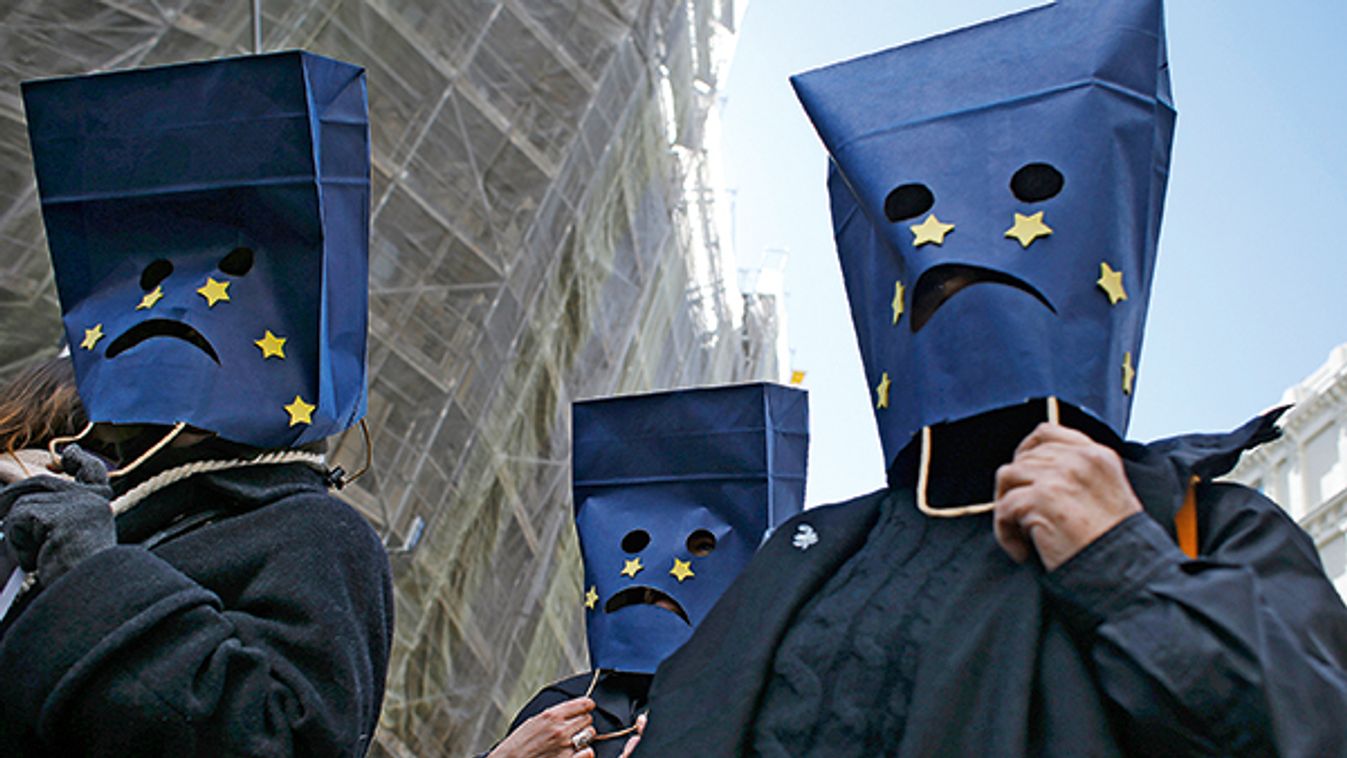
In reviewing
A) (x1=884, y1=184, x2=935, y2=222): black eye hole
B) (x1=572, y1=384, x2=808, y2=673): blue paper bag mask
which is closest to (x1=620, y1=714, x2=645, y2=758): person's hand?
(x1=572, y1=384, x2=808, y2=673): blue paper bag mask

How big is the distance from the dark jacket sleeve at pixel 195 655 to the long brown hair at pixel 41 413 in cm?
38

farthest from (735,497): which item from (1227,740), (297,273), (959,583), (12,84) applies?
(12,84)

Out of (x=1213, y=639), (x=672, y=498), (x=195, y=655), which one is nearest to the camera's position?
(x=1213, y=639)

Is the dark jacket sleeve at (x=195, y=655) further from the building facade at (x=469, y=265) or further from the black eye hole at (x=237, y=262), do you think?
the building facade at (x=469, y=265)

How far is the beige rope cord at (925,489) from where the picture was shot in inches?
63.2

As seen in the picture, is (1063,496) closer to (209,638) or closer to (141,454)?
(209,638)

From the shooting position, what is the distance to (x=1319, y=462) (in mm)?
21609

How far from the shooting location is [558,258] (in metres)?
7.62

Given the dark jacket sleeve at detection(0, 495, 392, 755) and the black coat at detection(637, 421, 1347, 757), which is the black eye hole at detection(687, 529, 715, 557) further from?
the black coat at detection(637, 421, 1347, 757)

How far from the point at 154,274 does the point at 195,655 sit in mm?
781

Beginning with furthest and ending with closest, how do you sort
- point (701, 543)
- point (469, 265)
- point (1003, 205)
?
point (469, 265) < point (701, 543) < point (1003, 205)

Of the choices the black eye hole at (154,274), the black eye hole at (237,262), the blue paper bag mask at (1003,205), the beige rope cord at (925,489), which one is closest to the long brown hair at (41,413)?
the black eye hole at (154,274)

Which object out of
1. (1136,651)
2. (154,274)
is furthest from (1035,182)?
(154,274)

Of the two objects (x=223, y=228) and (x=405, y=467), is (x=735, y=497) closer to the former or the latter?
(x=223, y=228)
